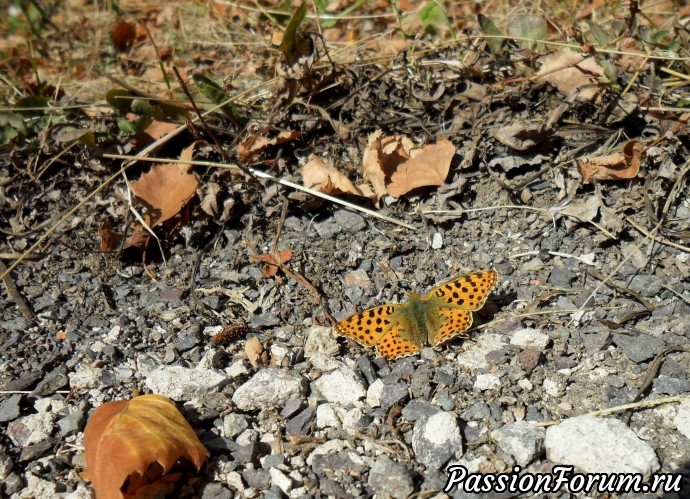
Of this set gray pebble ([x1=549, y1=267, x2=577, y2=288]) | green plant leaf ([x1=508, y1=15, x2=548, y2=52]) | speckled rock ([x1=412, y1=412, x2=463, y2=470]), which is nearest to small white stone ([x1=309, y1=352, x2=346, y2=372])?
speckled rock ([x1=412, y1=412, x2=463, y2=470])

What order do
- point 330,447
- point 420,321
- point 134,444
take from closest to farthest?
point 134,444 < point 330,447 < point 420,321

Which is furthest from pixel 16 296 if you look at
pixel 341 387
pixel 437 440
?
pixel 437 440

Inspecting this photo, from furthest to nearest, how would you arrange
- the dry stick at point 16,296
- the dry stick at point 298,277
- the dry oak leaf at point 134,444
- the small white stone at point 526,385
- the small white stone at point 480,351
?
the dry stick at point 16,296
the dry stick at point 298,277
the small white stone at point 480,351
the small white stone at point 526,385
the dry oak leaf at point 134,444

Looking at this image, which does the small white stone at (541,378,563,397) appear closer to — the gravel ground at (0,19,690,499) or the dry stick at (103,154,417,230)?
the gravel ground at (0,19,690,499)

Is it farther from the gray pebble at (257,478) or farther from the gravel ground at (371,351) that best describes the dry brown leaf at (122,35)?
the gray pebble at (257,478)

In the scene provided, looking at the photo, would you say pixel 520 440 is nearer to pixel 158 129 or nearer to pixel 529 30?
pixel 529 30

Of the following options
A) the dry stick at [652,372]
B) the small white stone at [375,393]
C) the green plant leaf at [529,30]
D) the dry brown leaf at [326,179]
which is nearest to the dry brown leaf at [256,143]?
the dry brown leaf at [326,179]

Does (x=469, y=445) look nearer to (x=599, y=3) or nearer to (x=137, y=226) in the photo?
(x=137, y=226)

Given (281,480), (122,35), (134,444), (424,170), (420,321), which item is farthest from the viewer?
(122,35)
